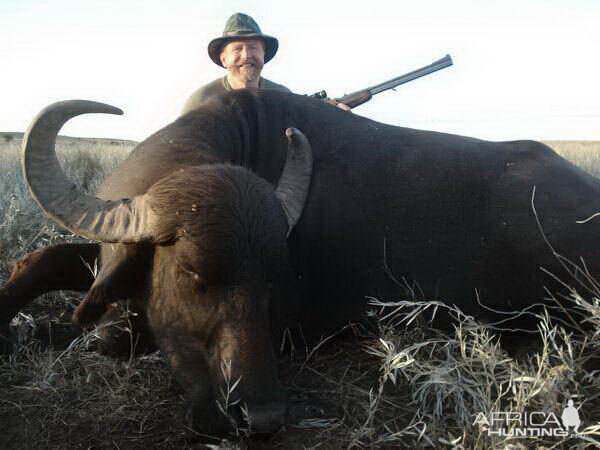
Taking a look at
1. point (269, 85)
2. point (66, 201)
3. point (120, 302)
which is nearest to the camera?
point (66, 201)

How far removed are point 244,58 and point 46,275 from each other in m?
4.41

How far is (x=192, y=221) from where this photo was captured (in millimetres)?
2250

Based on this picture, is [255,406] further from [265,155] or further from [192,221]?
[265,155]

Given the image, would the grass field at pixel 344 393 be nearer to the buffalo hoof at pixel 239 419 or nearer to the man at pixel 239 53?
the buffalo hoof at pixel 239 419

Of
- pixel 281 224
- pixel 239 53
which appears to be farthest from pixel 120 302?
pixel 239 53

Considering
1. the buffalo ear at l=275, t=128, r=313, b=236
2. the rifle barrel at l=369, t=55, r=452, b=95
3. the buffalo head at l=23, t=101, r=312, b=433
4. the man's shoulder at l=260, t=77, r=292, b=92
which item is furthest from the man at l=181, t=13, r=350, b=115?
the buffalo head at l=23, t=101, r=312, b=433

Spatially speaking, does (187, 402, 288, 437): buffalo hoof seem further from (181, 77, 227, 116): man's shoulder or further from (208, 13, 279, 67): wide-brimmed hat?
(208, 13, 279, 67): wide-brimmed hat

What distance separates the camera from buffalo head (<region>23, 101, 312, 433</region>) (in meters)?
2.17

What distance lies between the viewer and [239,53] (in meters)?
6.78

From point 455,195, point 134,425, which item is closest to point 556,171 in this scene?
point 455,195

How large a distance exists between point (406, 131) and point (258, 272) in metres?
2.25

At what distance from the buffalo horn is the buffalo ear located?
698 millimetres

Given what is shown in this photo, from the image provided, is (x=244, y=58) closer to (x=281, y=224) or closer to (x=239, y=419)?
(x=281, y=224)

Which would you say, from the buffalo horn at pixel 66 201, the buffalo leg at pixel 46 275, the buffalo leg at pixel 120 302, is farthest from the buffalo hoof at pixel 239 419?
the buffalo leg at pixel 46 275
